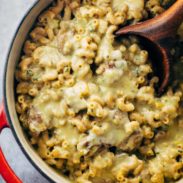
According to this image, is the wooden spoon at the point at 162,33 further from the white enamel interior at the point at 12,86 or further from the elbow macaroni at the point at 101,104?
the white enamel interior at the point at 12,86

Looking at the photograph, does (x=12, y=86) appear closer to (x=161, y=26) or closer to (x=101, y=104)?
(x=101, y=104)

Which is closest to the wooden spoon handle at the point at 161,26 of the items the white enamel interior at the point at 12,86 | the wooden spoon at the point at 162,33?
the wooden spoon at the point at 162,33

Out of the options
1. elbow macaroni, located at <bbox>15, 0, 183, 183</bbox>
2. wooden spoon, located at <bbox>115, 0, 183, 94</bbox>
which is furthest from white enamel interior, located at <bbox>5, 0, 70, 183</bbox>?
wooden spoon, located at <bbox>115, 0, 183, 94</bbox>

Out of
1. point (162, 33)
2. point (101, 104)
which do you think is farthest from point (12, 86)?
point (162, 33)

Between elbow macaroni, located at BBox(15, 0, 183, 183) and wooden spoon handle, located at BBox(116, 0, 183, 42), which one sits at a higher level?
wooden spoon handle, located at BBox(116, 0, 183, 42)

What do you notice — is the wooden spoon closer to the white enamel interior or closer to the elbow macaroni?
the elbow macaroni

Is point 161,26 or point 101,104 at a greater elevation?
point 161,26
